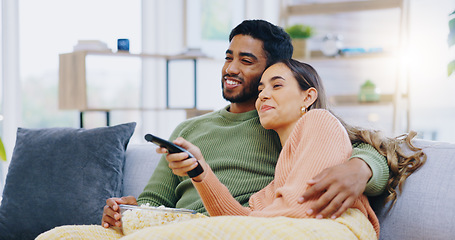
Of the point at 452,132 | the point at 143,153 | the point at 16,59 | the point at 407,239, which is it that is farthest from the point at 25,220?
the point at 452,132

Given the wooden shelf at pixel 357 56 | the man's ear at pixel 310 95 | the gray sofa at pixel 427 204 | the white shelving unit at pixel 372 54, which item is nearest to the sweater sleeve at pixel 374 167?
the gray sofa at pixel 427 204

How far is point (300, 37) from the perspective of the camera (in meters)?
4.48

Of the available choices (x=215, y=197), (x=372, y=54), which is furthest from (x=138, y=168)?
(x=372, y=54)

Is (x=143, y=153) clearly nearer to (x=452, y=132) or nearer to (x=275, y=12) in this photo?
(x=275, y=12)

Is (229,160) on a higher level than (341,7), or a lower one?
lower

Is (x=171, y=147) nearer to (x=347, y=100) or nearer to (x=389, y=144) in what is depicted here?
(x=389, y=144)

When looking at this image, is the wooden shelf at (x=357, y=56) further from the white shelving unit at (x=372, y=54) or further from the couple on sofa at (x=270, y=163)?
the couple on sofa at (x=270, y=163)

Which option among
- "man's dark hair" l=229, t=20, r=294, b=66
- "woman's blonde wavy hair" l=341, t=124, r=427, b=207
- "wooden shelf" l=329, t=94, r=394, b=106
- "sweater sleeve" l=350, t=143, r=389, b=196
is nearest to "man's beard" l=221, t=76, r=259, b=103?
"man's dark hair" l=229, t=20, r=294, b=66

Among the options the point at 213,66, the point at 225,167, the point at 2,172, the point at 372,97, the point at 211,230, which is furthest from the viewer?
the point at 213,66

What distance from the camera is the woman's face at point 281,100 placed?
167 centimetres

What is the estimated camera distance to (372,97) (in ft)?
14.7

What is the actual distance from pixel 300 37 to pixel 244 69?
2.59 meters

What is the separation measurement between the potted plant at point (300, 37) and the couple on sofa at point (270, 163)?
2.38 meters

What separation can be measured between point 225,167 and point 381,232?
530 mm
